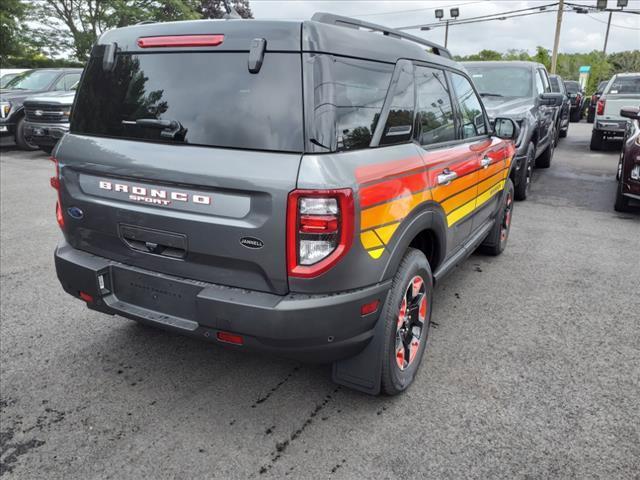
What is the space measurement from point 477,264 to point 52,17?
30.0m

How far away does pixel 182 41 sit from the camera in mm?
2465

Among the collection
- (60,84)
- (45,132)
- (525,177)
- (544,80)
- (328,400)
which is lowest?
(328,400)

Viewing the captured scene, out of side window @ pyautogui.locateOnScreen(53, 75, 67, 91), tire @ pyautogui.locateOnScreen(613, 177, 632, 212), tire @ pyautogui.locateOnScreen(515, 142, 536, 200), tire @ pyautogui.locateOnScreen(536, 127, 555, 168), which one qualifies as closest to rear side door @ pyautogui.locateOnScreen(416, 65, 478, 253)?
tire @ pyautogui.locateOnScreen(515, 142, 536, 200)

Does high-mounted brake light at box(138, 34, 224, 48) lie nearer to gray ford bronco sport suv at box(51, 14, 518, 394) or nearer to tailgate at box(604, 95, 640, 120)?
gray ford bronco sport suv at box(51, 14, 518, 394)

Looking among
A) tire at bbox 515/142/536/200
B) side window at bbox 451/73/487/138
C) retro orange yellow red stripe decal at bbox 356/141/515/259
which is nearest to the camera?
retro orange yellow red stripe decal at bbox 356/141/515/259

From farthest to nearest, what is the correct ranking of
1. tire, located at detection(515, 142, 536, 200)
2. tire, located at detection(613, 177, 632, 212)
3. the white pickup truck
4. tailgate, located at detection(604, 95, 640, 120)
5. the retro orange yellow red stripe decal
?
the white pickup truck < tailgate, located at detection(604, 95, 640, 120) < tire, located at detection(515, 142, 536, 200) < tire, located at detection(613, 177, 632, 212) < the retro orange yellow red stripe decal

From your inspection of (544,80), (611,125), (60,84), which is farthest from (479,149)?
(60,84)

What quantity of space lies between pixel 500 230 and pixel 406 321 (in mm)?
2643

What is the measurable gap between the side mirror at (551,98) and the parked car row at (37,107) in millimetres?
9167

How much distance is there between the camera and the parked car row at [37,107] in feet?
36.7

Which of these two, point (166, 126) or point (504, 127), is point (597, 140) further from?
point (166, 126)

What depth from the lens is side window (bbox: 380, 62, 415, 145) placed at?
2.65m

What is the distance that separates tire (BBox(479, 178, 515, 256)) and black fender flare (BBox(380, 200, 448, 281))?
2006 millimetres

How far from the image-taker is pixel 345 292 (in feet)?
7.63
